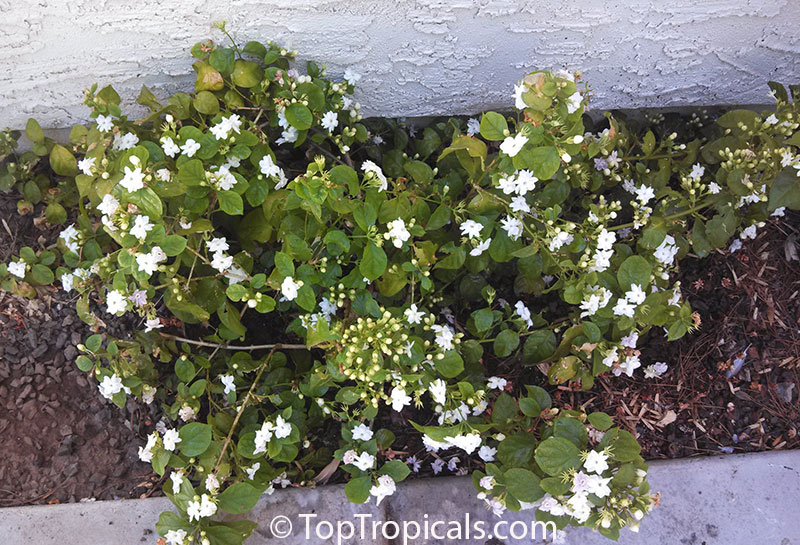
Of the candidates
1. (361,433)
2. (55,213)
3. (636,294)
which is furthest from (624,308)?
(55,213)

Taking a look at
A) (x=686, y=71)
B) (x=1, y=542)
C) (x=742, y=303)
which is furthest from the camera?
(x=742, y=303)

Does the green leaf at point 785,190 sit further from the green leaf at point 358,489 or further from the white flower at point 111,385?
the white flower at point 111,385

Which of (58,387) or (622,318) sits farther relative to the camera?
(58,387)

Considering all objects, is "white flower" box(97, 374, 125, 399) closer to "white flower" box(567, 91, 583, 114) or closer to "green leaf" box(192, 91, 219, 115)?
"green leaf" box(192, 91, 219, 115)

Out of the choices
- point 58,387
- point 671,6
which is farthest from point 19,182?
point 671,6

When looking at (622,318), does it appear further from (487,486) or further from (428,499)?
(428,499)

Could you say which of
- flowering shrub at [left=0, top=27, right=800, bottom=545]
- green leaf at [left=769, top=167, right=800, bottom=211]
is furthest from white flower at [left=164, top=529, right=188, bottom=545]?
green leaf at [left=769, top=167, right=800, bottom=211]

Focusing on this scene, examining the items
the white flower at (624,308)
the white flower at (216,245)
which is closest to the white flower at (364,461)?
the white flower at (216,245)
